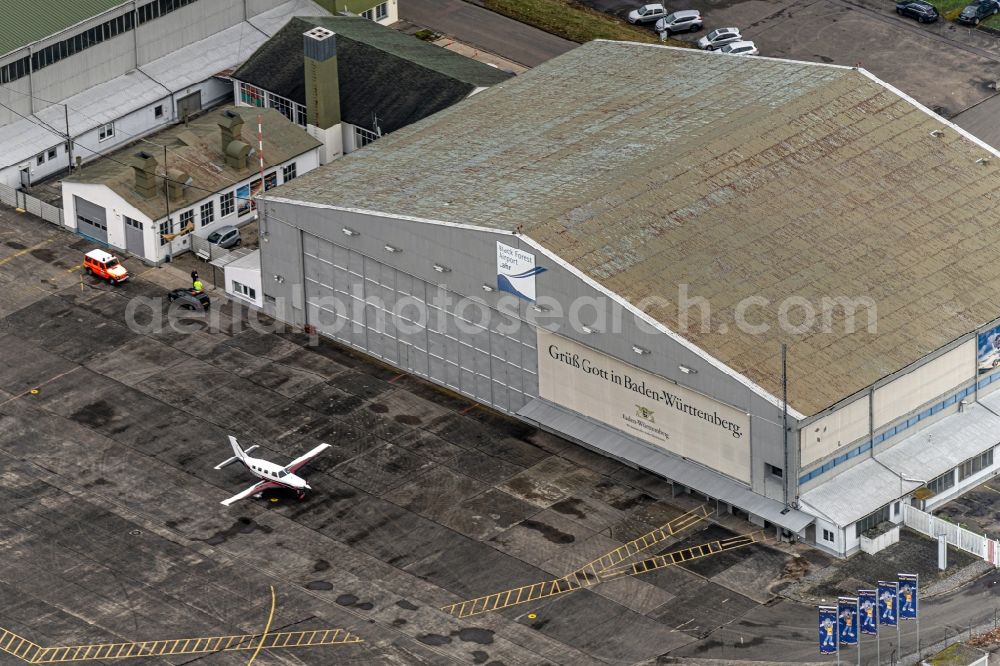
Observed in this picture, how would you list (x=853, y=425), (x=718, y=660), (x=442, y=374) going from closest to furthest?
1. (x=718, y=660)
2. (x=853, y=425)
3. (x=442, y=374)

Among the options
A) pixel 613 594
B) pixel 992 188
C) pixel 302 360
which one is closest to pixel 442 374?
pixel 302 360

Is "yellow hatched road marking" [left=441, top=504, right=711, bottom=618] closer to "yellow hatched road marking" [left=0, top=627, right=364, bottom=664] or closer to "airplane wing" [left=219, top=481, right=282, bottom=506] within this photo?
"yellow hatched road marking" [left=0, top=627, right=364, bottom=664]

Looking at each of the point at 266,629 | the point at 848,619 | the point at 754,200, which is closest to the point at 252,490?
the point at 266,629

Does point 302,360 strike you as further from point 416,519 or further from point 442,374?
point 416,519

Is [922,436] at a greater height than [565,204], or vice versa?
[565,204]

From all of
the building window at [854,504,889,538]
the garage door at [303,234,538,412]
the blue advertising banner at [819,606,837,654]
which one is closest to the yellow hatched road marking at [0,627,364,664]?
the blue advertising banner at [819,606,837,654]

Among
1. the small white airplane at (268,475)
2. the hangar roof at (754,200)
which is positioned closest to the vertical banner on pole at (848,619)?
the hangar roof at (754,200)
